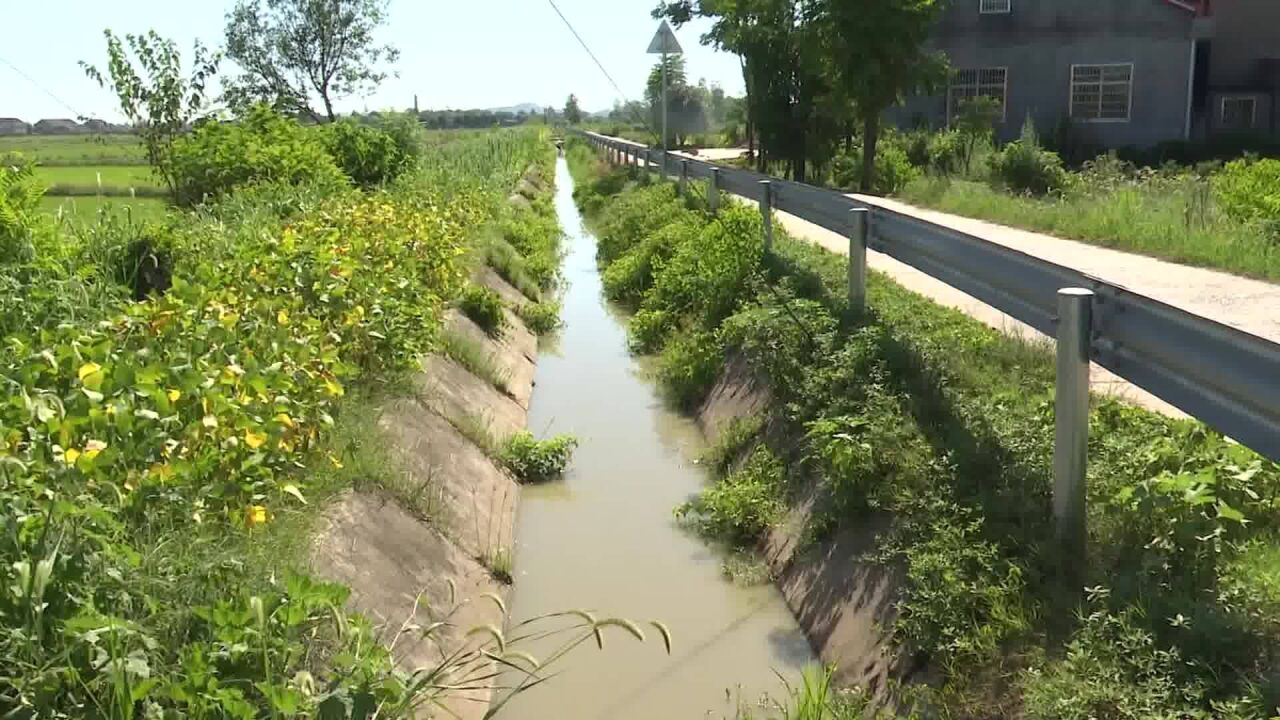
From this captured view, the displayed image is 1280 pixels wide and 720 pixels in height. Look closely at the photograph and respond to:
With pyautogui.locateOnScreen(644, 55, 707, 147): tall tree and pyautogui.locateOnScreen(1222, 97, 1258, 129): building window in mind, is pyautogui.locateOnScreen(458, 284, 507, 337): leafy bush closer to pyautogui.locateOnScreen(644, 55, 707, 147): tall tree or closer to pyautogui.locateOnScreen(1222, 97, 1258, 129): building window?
pyautogui.locateOnScreen(1222, 97, 1258, 129): building window

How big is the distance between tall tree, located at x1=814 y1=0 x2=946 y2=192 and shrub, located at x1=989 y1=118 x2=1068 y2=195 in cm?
260

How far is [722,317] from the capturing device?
31.6 feet

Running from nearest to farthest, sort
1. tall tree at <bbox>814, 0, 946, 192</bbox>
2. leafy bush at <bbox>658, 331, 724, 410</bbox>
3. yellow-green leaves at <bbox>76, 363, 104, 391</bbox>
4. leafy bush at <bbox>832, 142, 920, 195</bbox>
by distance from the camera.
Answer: yellow-green leaves at <bbox>76, 363, 104, 391</bbox>, leafy bush at <bbox>658, 331, 724, 410</bbox>, tall tree at <bbox>814, 0, 946, 192</bbox>, leafy bush at <bbox>832, 142, 920, 195</bbox>

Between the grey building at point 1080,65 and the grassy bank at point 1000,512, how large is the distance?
2399 cm

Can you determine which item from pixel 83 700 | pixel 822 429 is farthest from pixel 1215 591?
pixel 83 700

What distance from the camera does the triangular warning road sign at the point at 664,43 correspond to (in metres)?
23.1

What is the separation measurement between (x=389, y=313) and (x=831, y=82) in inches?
608

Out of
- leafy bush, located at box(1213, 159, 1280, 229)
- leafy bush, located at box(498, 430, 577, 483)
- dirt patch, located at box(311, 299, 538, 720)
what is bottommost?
leafy bush, located at box(498, 430, 577, 483)

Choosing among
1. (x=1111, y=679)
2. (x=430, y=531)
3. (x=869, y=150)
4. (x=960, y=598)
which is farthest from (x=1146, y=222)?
(x=1111, y=679)

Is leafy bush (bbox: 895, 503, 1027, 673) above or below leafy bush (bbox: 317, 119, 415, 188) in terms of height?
below

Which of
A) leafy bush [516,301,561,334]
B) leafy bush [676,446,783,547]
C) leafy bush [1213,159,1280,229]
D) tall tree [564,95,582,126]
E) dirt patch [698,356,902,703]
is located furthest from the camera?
tall tree [564,95,582,126]

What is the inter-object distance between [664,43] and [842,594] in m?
19.7

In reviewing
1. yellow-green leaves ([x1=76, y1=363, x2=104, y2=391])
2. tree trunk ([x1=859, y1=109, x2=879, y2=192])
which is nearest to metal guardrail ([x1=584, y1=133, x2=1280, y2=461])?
yellow-green leaves ([x1=76, y1=363, x2=104, y2=391])

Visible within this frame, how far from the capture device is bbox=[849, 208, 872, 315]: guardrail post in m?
7.39
